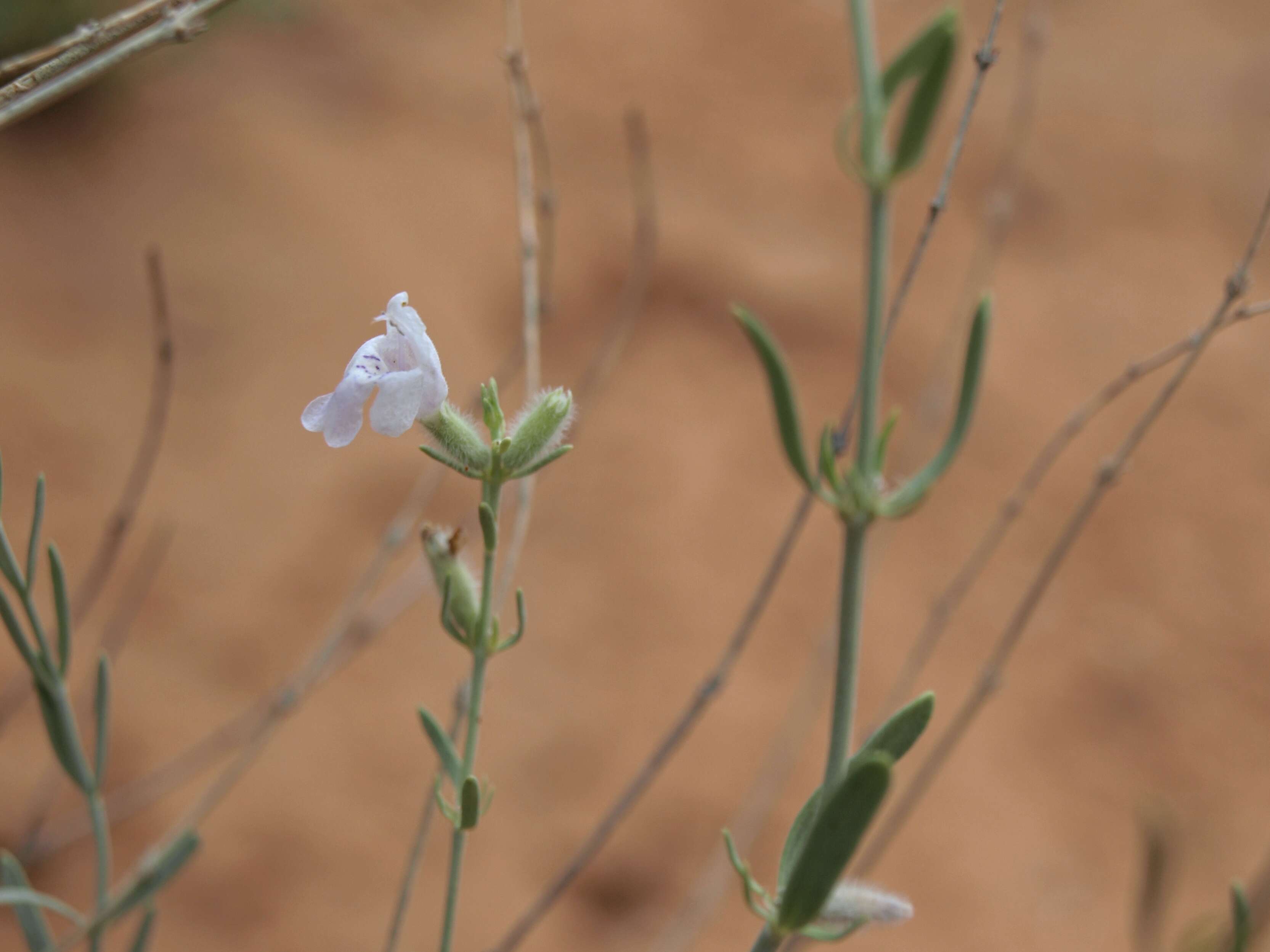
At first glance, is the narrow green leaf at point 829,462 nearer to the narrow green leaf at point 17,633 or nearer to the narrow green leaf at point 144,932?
the narrow green leaf at point 17,633

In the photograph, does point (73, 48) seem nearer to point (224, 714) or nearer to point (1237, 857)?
point (224, 714)

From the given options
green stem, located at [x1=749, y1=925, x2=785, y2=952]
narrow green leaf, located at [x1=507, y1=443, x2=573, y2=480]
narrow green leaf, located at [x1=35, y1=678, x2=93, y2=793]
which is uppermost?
narrow green leaf, located at [x1=507, y1=443, x2=573, y2=480]

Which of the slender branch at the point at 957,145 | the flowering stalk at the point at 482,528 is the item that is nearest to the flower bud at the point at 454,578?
the flowering stalk at the point at 482,528

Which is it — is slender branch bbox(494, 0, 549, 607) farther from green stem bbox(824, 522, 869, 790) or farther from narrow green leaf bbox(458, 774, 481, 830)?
green stem bbox(824, 522, 869, 790)

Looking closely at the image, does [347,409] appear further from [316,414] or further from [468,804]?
[468,804]

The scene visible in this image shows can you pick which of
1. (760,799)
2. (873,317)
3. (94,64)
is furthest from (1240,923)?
(760,799)

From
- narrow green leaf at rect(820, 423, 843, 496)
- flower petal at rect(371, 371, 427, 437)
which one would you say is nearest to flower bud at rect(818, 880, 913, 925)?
narrow green leaf at rect(820, 423, 843, 496)

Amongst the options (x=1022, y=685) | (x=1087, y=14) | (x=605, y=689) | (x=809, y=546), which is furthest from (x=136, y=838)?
(x=1087, y=14)
